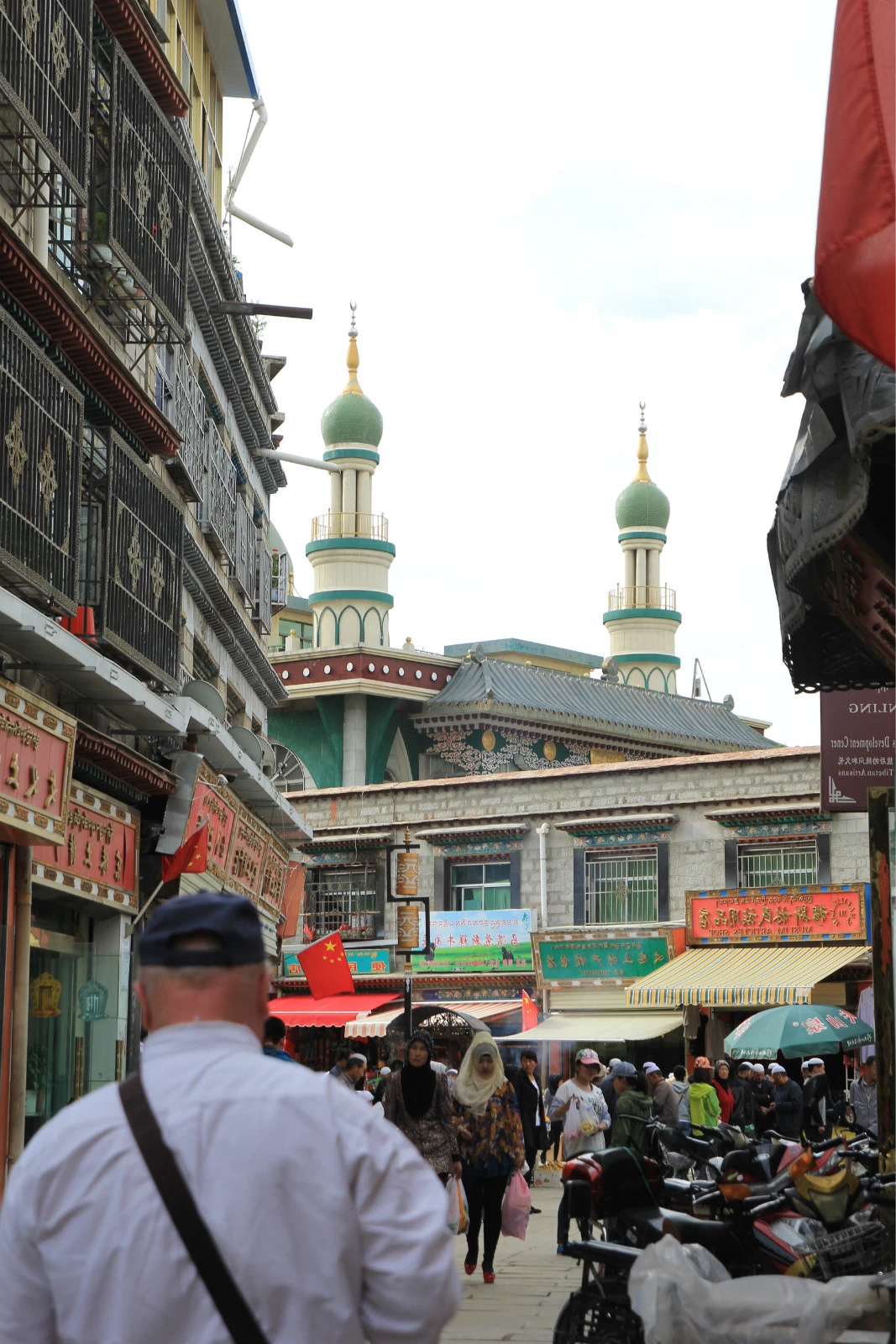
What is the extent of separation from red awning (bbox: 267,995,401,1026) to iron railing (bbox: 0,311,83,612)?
71.8 ft

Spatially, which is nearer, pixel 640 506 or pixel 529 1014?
pixel 529 1014

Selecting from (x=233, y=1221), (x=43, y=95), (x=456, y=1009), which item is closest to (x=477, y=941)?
(x=456, y=1009)

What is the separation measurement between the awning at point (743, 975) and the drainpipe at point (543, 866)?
9.64 ft

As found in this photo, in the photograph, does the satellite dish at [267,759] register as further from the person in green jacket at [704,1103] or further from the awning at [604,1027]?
the person in green jacket at [704,1103]

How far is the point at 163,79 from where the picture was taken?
17000mm

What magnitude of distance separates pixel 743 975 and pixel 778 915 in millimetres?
1592

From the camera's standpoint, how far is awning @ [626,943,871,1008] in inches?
1156

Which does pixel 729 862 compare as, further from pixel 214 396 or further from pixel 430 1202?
pixel 430 1202

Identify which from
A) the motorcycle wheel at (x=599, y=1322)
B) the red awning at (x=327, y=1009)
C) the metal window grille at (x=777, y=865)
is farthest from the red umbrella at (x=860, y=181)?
the red awning at (x=327, y=1009)

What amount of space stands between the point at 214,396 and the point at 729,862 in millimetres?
14589

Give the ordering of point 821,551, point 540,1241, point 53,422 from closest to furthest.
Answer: point 821,551
point 53,422
point 540,1241

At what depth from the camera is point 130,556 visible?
51.7 feet

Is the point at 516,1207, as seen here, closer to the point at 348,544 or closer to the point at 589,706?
the point at 589,706

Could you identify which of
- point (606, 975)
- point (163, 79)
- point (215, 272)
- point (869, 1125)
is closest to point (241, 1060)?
point (869, 1125)
